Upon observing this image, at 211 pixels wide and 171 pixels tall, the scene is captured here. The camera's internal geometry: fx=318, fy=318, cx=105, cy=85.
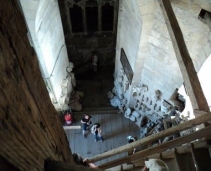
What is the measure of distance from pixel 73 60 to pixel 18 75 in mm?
9565

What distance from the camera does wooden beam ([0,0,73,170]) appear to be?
46.3 inches

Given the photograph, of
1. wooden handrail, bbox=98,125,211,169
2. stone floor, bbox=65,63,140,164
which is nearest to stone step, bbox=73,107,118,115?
stone floor, bbox=65,63,140,164

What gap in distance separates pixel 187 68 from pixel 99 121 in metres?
6.11

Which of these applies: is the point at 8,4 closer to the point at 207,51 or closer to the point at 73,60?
the point at 207,51

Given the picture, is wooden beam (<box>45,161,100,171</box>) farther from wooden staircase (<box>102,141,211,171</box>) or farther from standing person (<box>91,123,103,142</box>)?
standing person (<box>91,123,103,142</box>)

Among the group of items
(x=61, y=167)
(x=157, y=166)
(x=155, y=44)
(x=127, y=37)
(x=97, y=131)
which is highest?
(x=127, y=37)

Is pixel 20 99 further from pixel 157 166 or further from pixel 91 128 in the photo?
pixel 91 128

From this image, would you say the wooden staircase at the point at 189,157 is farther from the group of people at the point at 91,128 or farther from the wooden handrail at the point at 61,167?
the group of people at the point at 91,128

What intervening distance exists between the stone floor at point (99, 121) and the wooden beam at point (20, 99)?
7.43 metres

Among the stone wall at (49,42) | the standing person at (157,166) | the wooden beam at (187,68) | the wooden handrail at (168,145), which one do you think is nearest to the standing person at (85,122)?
the stone wall at (49,42)

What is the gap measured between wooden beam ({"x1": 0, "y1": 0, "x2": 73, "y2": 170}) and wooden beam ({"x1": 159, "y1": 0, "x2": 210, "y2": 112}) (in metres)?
2.28

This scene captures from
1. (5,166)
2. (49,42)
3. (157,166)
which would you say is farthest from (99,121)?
(5,166)

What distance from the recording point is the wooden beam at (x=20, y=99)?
46.3 inches

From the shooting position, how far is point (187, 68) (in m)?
3.90
